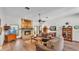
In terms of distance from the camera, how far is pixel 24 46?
2.80 metres

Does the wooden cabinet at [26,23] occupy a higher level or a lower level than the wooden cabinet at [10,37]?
higher

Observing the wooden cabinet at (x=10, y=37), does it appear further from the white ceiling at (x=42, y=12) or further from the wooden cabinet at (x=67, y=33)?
the wooden cabinet at (x=67, y=33)

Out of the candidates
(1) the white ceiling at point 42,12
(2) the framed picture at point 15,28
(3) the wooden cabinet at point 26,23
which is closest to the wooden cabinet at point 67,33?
(1) the white ceiling at point 42,12

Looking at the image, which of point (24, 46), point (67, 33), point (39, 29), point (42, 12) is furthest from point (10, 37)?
point (67, 33)

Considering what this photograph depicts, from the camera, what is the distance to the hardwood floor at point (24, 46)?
2762 millimetres

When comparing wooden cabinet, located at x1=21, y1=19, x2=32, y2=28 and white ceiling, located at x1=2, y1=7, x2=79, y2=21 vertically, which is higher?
white ceiling, located at x1=2, y1=7, x2=79, y2=21

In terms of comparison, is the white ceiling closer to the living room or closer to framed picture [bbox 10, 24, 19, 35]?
the living room

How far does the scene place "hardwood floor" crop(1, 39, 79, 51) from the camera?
2762 millimetres

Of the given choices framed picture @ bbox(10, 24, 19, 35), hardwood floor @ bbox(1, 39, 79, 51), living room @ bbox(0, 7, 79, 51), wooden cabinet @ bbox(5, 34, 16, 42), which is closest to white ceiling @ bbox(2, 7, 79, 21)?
living room @ bbox(0, 7, 79, 51)

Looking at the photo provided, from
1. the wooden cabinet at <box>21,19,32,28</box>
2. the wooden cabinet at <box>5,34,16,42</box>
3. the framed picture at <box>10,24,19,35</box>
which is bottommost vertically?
the wooden cabinet at <box>5,34,16,42</box>

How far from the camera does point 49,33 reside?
2814mm
